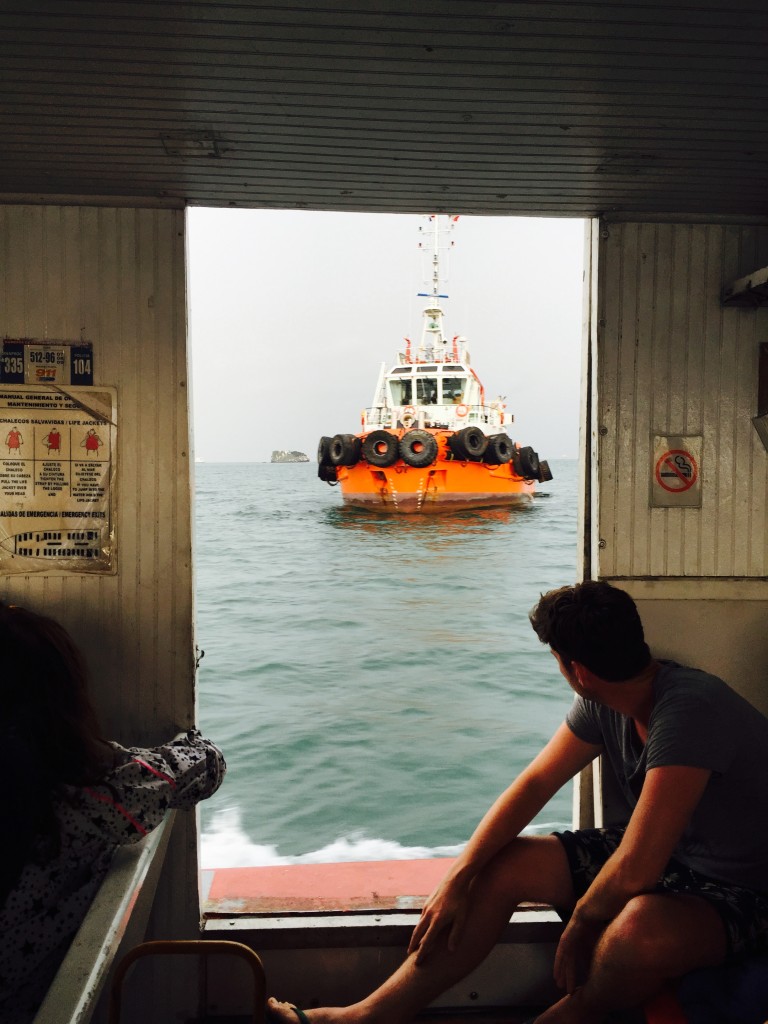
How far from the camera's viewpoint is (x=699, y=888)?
1936 mm

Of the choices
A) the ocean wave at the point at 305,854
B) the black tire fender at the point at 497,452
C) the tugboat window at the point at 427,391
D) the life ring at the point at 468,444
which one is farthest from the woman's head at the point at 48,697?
the tugboat window at the point at 427,391

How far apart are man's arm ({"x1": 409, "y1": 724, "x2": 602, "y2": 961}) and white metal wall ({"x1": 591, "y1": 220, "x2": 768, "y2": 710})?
718mm

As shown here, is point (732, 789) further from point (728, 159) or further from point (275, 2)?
point (275, 2)

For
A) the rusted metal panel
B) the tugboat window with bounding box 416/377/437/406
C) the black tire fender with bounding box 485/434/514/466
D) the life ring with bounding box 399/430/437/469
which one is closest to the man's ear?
the rusted metal panel

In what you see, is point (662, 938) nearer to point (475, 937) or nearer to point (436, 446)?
point (475, 937)

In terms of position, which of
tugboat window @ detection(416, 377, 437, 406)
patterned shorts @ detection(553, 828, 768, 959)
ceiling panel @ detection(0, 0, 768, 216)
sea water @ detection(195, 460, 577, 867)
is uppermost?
tugboat window @ detection(416, 377, 437, 406)

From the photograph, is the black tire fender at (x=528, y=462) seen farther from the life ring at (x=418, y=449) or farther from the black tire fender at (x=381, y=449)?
the black tire fender at (x=381, y=449)

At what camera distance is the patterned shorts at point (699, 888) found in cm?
185

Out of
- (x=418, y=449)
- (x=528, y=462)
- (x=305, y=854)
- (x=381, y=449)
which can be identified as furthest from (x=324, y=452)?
(x=305, y=854)

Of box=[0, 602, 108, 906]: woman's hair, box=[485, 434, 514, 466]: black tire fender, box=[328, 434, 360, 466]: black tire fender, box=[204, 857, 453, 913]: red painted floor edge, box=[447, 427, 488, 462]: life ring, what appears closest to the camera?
box=[0, 602, 108, 906]: woman's hair

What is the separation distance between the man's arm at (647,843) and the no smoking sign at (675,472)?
1.17 m

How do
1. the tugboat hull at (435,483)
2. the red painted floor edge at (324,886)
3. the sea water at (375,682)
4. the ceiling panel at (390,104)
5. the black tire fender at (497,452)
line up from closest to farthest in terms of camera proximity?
the ceiling panel at (390,104)
the red painted floor edge at (324,886)
the sea water at (375,682)
the black tire fender at (497,452)
the tugboat hull at (435,483)

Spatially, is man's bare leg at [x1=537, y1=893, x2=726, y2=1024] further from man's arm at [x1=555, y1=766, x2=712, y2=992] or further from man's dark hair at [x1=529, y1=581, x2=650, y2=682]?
man's dark hair at [x1=529, y1=581, x2=650, y2=682]

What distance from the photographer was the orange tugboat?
21.4 meters
